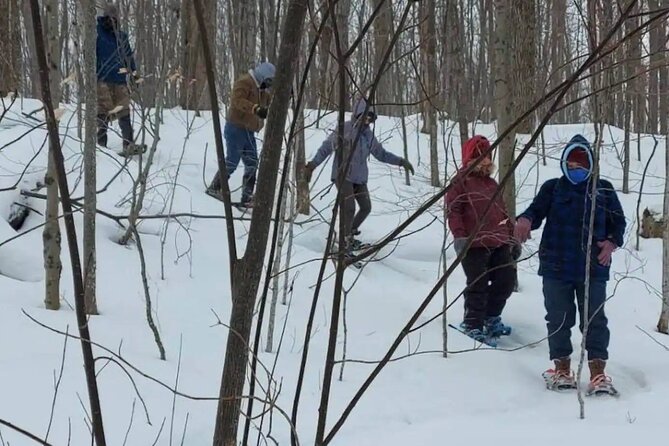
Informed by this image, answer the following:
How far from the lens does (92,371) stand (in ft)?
2.76

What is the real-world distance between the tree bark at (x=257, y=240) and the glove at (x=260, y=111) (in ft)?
18.2

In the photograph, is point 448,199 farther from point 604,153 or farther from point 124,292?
point 604,153

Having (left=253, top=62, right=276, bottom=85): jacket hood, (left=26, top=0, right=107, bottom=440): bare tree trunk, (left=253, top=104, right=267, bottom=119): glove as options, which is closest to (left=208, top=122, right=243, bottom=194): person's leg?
(left=253, top=104, right=267, bottom=119): glove

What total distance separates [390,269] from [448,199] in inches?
96.8

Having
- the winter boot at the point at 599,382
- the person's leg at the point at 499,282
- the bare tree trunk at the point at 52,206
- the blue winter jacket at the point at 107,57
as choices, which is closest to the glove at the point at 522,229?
the person's leg at the point at 499,282

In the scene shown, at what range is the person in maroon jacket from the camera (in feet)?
14.7

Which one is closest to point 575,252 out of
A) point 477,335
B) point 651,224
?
point 477,335

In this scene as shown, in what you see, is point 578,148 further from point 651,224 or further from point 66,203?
point 651,224

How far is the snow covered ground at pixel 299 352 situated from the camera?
3.10 m

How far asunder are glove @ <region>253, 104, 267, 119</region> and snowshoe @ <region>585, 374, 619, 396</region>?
12.1 ft

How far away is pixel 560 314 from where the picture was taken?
4.14 meters

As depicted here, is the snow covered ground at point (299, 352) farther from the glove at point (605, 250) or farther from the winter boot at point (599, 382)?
the glove at point (605, 250)

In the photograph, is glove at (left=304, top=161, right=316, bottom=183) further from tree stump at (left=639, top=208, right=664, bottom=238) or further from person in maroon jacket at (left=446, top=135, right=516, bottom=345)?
tree stump at (left=639, top=208, right=664, bottom=238)

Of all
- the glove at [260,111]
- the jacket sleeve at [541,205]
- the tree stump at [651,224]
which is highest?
the glove at [260,111]
